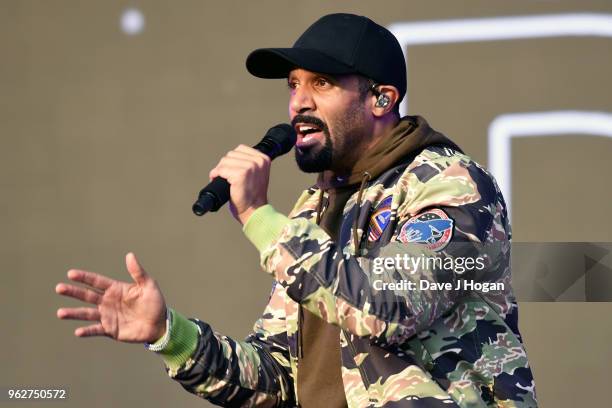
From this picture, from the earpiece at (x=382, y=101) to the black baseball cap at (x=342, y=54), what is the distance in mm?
32

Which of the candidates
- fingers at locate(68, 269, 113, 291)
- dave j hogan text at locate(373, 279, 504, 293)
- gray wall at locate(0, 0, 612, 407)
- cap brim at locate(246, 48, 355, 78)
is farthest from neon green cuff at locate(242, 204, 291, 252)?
gray wall at locate(0, 0, 612, 407)

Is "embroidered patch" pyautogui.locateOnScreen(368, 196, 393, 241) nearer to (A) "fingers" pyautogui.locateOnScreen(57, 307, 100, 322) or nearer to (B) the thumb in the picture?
(B) the thumb

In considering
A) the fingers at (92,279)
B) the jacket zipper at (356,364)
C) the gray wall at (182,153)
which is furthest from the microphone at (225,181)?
the gray wall at (182,153)

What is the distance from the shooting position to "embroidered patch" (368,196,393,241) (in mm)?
2158

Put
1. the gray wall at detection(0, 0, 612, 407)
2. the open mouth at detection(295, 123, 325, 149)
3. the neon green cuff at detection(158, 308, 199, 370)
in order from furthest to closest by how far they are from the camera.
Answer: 1. the gray wall at detection(0, 0, 612, 407)
2. the open mouth at detection(295, 123, 325, 149)
3. the neon green cuff at detection(158, 308, 199, 370)

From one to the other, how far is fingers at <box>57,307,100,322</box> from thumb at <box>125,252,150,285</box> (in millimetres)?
103

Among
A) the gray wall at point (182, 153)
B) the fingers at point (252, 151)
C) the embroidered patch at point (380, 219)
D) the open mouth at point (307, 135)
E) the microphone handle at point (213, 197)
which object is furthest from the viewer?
the gray wall at point (182, 153)

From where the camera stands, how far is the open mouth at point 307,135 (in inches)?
93.0

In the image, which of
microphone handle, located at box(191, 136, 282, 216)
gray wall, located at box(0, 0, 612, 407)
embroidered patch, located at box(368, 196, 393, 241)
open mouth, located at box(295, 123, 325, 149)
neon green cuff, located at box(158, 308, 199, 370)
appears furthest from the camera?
gray wall, located at box(0, 0, 612, 407)

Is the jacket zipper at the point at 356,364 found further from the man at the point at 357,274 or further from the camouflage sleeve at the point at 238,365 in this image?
the camouflage sleeve at the point at 238,365

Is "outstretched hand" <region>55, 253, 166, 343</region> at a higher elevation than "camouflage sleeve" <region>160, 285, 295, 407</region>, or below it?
higher

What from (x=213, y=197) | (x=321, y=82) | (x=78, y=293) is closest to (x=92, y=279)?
(x=78, y=293)

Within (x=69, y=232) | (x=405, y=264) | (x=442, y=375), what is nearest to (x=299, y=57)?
(x=405, y=264)

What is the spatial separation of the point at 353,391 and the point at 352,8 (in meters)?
2.03
